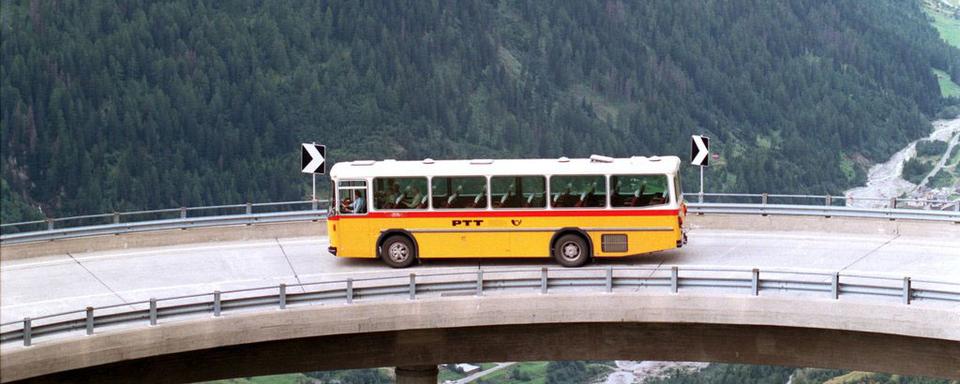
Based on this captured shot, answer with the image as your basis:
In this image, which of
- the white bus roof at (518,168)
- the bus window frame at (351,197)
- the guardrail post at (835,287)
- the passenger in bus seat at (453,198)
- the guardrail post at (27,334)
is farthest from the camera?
the bus window frame at (351,197)

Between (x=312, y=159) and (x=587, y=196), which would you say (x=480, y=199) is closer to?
(x=587, y=196)

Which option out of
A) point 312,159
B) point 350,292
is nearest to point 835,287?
point 350,292

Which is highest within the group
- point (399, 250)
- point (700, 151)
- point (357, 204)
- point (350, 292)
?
point (700, 151)

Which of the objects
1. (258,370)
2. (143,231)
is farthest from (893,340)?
(143,231)

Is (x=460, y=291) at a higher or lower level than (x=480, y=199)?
lower

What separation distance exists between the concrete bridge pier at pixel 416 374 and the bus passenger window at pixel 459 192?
186 inches

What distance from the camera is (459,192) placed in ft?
118

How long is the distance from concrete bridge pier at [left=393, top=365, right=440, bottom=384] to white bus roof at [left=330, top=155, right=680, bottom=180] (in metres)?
5.45

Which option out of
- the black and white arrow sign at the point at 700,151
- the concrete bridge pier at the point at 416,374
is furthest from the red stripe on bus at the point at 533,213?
the black and white arrow sign at the point at 700,151

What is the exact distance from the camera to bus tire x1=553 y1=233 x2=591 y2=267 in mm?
35750

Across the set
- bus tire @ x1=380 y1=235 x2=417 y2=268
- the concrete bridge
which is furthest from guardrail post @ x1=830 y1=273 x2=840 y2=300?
bus tire @ x1=380 y1=235 x2=417 y2=268

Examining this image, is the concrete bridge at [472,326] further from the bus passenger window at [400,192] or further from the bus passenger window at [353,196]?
the bus passenger window at [400,192]

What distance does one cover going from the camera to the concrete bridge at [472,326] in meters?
29.2

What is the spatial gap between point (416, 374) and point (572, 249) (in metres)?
5.44
